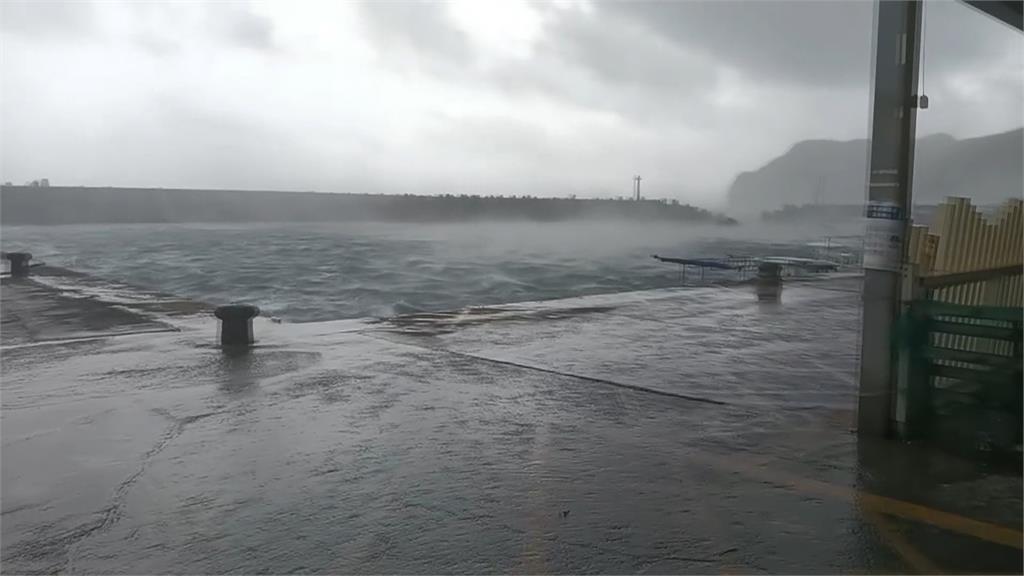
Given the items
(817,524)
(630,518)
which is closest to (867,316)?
(817,524)

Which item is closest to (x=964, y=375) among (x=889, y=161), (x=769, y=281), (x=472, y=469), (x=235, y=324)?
(x=889, y=161)

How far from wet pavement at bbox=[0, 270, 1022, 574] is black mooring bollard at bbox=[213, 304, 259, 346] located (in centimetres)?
56

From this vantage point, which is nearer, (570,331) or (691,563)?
(691,563)

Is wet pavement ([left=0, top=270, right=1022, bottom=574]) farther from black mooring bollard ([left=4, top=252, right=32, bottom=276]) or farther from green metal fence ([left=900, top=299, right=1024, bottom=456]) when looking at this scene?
A: black mooring bollard ([left=4, top=252, right=32, bottom=276])

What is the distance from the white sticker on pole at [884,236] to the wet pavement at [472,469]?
1192mm

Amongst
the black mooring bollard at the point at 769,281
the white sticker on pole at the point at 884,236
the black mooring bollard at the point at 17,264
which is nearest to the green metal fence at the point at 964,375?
the white sticker on pole at the point at 884,236

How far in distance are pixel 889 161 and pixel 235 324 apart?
23.2ft

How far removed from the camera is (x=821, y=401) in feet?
20.6

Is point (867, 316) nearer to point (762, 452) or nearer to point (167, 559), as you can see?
point (762, 452)

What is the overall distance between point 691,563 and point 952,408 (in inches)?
97.7

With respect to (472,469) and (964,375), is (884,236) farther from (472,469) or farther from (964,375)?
(472,469)

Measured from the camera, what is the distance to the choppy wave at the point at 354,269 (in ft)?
80.2

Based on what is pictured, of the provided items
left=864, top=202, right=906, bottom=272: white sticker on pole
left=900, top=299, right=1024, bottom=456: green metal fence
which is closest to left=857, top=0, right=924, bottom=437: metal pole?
left=864, top=202, right=906, bottom=272: white sticker on pole

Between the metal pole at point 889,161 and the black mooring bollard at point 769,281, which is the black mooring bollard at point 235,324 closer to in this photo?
the metal pole at point 889,161
